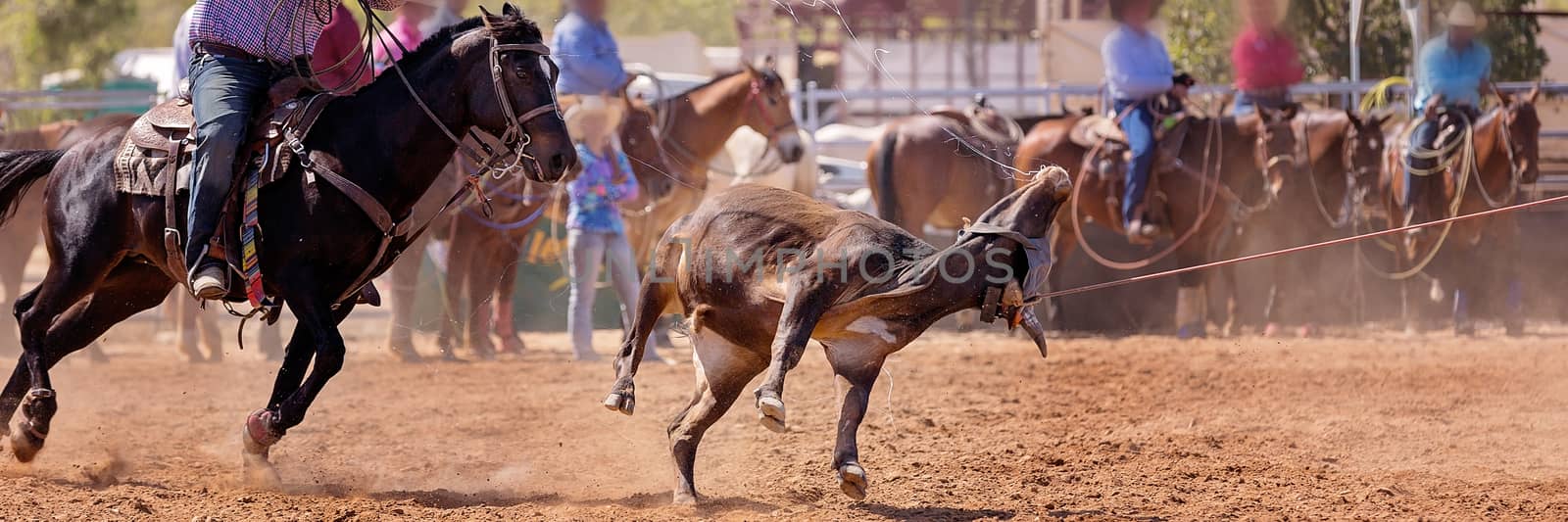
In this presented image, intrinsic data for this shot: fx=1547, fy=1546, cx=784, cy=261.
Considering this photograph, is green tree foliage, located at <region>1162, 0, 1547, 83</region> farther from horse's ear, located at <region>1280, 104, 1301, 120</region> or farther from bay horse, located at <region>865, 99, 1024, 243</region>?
bay horse, located at <region>865, 99, 1024, 243</region>

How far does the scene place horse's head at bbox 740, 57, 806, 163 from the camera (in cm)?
1125

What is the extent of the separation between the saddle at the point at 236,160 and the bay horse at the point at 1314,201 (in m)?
8.27

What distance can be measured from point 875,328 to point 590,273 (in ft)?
18.0

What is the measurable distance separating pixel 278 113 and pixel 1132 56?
7546mm

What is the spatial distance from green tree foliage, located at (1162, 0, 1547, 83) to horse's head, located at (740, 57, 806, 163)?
11.1ft

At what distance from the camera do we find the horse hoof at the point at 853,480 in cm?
498

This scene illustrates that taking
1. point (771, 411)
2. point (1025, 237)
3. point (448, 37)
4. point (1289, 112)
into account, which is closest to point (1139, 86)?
point (1289, 112)

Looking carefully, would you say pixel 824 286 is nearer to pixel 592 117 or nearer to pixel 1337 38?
pixel 592 117

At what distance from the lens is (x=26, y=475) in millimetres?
6246

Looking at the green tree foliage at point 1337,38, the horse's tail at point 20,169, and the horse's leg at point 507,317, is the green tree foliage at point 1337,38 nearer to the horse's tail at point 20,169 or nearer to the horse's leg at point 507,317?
the horse's leg at point 507,317

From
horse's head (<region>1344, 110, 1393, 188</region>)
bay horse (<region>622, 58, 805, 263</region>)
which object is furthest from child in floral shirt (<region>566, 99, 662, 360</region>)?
horse's head (<region>1344, 110, 1393, 188</region>)

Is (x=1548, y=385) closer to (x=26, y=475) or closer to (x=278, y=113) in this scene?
(x=278, y=113)

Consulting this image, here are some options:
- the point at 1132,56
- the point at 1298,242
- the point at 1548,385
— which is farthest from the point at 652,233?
the point at 1548,385

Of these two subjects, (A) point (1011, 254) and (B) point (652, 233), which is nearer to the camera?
(A) point (1011, 254)
